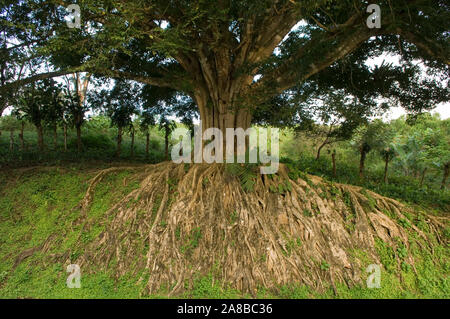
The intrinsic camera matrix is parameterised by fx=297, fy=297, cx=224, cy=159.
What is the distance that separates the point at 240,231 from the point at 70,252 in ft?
11.2

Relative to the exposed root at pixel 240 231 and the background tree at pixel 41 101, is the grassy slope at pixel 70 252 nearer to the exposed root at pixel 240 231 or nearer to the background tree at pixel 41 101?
the exposed root at pixel 240 231

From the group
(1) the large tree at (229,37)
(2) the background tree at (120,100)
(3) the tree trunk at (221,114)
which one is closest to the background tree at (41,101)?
(2) the background tree at (120,100)

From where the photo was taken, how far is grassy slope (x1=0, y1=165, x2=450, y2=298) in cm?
531

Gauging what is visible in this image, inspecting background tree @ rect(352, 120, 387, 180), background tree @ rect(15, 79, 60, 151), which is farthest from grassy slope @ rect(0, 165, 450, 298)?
background tree @ rect(352, 120, 387, 180)

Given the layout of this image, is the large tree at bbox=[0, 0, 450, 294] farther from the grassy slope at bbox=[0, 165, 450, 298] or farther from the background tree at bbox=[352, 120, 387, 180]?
the background tree at bbox=[352, 120, 387, 180]

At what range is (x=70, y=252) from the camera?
233 inches

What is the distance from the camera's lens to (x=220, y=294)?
5195 millimetres

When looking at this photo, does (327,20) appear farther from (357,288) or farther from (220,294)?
(220,294)

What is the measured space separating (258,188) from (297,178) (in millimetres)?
1068

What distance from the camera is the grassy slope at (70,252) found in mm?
5312

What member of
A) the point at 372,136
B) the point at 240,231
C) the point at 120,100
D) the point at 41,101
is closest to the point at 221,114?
the point at 240,231

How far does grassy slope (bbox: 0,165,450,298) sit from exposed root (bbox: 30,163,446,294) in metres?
0.22

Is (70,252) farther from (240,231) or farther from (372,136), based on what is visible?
(372,136)
